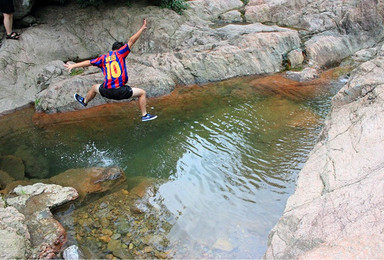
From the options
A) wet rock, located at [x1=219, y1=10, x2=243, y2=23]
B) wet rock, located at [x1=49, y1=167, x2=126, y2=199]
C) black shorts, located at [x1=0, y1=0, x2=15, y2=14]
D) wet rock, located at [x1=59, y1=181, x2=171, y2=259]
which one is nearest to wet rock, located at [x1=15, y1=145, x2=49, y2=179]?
wet rock, located at [x1=49, y1=167, x2=126, y2=199]

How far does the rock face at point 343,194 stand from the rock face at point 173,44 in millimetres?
6555

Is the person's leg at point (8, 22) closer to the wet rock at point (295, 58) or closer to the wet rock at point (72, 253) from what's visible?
the wet rock at point (72, 253)

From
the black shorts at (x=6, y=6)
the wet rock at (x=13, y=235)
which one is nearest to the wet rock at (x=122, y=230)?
the wet rock at (x=13, y=235)

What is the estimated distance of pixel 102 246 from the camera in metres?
4.74

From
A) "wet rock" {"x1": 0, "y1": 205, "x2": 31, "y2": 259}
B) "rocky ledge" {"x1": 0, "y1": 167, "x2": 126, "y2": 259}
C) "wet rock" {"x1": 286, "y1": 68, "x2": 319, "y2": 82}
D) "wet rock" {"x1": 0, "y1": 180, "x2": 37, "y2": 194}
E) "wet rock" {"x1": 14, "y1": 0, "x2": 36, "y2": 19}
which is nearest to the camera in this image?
"wet rock" {"x1": 0, "y1": 205, "x2": 31, "y2": 259}

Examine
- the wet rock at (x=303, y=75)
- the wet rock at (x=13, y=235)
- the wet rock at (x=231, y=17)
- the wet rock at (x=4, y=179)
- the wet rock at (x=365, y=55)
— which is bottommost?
the wet rock at (x=4, y=179)

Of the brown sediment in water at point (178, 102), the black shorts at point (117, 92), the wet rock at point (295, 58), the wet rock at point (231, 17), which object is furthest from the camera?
the wet rock at point (231, 17)

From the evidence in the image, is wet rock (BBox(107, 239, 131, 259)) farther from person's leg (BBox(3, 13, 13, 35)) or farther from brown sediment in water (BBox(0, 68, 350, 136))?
person's leg (BBox(3, 13, 13, 35))

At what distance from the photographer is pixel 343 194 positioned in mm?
3430

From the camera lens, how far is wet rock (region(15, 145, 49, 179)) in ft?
22.0

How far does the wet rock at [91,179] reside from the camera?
589cm

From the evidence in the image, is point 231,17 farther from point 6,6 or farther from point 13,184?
point 13,184

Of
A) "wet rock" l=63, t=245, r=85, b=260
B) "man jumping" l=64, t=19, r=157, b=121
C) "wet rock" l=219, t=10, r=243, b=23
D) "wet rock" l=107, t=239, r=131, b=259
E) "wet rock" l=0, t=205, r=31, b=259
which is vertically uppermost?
"wet rock" l=219, t=10, r=243, b=23

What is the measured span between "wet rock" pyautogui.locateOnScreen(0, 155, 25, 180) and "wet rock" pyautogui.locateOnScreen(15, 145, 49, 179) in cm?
11
